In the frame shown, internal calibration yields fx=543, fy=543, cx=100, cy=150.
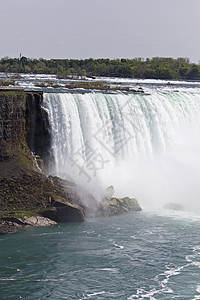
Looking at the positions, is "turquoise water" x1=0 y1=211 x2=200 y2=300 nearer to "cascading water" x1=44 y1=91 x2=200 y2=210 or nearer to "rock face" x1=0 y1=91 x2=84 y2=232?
"rock face" x1=0 y1=91 x2=84 y2=232

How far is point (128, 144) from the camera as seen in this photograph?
33.0m

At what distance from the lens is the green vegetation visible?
78.9 m

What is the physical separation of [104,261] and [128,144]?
49.6 feet

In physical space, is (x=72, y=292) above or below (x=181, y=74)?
below

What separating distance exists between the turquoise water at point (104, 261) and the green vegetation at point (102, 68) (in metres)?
50.3

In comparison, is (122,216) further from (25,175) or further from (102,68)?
(102,68)

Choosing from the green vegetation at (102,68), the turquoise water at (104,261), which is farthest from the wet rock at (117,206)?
the green vegetation at (102,68)

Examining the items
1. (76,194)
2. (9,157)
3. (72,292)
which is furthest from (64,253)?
(9,157)

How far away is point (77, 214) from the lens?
2375 cm

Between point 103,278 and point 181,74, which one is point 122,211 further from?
point 181,74

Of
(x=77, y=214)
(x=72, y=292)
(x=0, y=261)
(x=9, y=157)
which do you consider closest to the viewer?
(x=72, y=292)

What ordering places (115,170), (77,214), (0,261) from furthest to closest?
(115,170) → (77,214) → (0,261)

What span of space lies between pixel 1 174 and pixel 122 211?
5.88m

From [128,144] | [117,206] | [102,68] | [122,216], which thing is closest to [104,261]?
[122,216]
